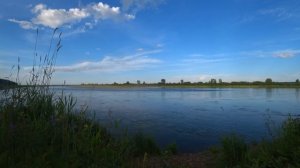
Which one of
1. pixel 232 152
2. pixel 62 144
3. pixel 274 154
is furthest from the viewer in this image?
pixel 232 152

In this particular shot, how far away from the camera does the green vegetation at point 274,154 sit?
17.7 ft

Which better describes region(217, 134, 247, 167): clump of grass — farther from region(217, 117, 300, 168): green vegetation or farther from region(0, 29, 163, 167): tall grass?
region(0, 29, 163, 167): tall grass

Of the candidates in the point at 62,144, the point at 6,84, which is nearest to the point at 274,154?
the point at 62,144

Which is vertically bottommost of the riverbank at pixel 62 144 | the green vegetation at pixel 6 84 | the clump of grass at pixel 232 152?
the clump of grass at pixel 232 152

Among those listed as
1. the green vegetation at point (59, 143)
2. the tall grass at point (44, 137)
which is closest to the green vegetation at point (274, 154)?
the green vegetation at point (59, 143)

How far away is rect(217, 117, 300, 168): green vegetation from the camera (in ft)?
17.7

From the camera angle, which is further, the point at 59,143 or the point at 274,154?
the point at 274,154

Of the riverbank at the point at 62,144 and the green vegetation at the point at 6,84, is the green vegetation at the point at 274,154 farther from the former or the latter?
the green vegetation at the point at 6,84

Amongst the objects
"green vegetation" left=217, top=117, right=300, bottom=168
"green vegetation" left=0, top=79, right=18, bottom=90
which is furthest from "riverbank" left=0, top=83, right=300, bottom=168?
"green vegetation" left=0, top=79, right=18, bottom=90

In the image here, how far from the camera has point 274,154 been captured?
5.80 meters

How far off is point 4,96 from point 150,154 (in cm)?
435

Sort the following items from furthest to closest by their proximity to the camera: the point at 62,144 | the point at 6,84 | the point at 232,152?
→ the point at 232,152 → the point at 6,84 → the point at 62,144

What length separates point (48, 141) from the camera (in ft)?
16.6

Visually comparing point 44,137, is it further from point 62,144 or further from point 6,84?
point 6,84
